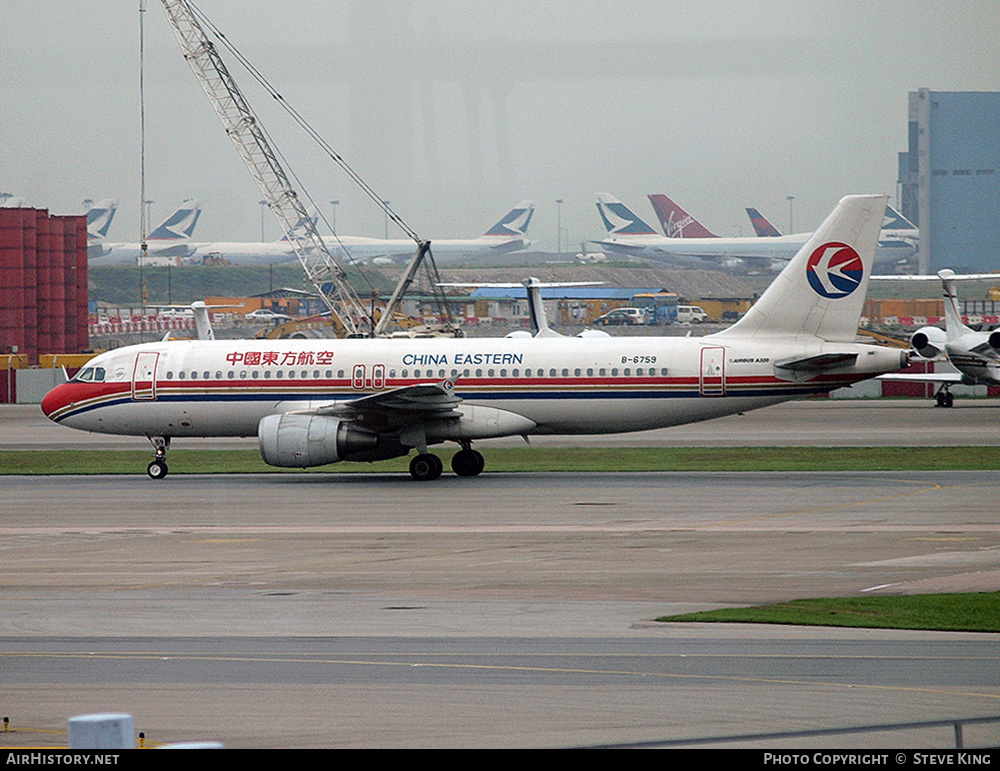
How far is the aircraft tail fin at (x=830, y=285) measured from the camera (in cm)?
3656

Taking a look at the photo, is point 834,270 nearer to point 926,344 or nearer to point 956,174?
point 956,174

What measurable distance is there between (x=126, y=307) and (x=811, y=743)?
17113cm

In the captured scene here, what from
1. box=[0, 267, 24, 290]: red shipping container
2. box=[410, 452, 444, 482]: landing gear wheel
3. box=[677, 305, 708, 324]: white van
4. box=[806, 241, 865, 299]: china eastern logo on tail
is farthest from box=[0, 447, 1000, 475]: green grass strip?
box=[677, 305, 708, 324]: white van

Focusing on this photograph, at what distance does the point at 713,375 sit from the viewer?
35.9 m

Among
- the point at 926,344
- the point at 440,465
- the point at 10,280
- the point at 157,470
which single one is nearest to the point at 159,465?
the point at 157,470

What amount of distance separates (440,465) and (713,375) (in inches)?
301

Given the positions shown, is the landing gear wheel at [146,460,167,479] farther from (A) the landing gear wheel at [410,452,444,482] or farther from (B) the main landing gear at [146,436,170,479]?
(A) the landing gear wheel at [410,452,444,482]

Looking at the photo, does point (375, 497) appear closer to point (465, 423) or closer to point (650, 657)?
point (465, 423)

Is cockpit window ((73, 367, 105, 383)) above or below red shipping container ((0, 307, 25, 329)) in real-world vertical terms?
below

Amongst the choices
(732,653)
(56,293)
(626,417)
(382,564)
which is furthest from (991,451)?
(56,293)

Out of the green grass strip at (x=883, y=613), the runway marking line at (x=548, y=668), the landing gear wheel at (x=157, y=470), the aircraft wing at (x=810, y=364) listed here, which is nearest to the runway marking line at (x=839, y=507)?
the aircraft wing at (x=810, y=364)

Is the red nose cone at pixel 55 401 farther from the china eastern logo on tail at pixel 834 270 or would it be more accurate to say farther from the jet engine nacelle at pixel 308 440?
the china eastern logo on tail at pixel 834 270

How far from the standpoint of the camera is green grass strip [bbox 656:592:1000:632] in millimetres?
16016

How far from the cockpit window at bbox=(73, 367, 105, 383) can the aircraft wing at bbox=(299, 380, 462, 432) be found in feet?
23.7
